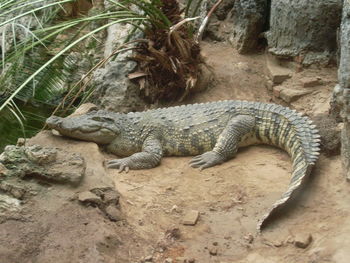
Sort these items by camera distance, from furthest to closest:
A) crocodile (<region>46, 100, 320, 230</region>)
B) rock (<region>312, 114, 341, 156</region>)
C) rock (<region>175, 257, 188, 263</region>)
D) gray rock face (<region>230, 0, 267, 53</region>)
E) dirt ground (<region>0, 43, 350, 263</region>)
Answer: gray rock face (<region>230, 0, 267, 53</region>), crocodile (<region>46, 100, 320, 230</region>), rock (<region>312, 114, 341, 156</region>), rock (<region>175, 257, 188, 263</region>), dirt ground (<region>0, 43, 350, 263</region>)

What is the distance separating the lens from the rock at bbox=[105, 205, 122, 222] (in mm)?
3336

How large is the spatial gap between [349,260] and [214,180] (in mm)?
1475

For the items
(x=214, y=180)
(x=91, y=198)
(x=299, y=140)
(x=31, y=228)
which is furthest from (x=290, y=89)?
(x=31, y=228)

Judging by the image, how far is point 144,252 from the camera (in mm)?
3125

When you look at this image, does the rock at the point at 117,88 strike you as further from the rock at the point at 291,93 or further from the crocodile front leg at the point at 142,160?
the rock at the point at 291,93

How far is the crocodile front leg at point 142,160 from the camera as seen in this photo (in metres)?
4.30

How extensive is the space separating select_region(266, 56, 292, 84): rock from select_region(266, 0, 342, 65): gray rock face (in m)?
0.15

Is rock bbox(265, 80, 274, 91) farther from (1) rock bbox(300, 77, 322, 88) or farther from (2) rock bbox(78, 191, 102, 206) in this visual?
(2) rock bbox(78, 191, 102, 206)

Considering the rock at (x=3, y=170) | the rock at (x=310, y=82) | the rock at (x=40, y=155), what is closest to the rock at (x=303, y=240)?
the rock at (x=40, y=155)

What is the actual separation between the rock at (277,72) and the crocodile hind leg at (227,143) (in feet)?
2.89

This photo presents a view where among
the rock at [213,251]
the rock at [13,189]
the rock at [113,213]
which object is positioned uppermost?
the rock at [13,189]

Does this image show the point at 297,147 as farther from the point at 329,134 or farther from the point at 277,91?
the point at 277,91

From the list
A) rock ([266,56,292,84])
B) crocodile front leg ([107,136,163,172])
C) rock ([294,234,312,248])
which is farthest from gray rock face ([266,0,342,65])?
rock ([294,234,312,248])

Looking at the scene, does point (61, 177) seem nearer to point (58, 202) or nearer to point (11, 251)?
point (58, 202)
